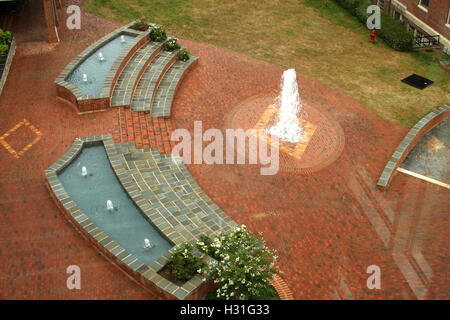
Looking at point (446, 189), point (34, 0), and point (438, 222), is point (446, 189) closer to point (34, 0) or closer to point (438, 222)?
point (438, 222)

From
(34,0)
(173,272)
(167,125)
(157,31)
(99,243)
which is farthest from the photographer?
(34,0)

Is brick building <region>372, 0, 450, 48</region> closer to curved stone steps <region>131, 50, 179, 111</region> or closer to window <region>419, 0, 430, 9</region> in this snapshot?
window <region>419, 0, 430, 9</region>

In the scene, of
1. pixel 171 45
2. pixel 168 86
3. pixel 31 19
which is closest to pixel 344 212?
pixel 168 86

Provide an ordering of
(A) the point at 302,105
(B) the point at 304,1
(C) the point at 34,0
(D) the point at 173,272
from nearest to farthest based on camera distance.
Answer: (D) the point at 173,272 → (A) the point at 302,105 → (C) the point at 34,0 → (B) the point at 304,1

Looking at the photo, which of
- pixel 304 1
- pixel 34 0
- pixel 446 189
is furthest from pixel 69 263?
pixel 304 1

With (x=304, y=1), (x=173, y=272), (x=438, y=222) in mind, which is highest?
(x=304, y=1)
